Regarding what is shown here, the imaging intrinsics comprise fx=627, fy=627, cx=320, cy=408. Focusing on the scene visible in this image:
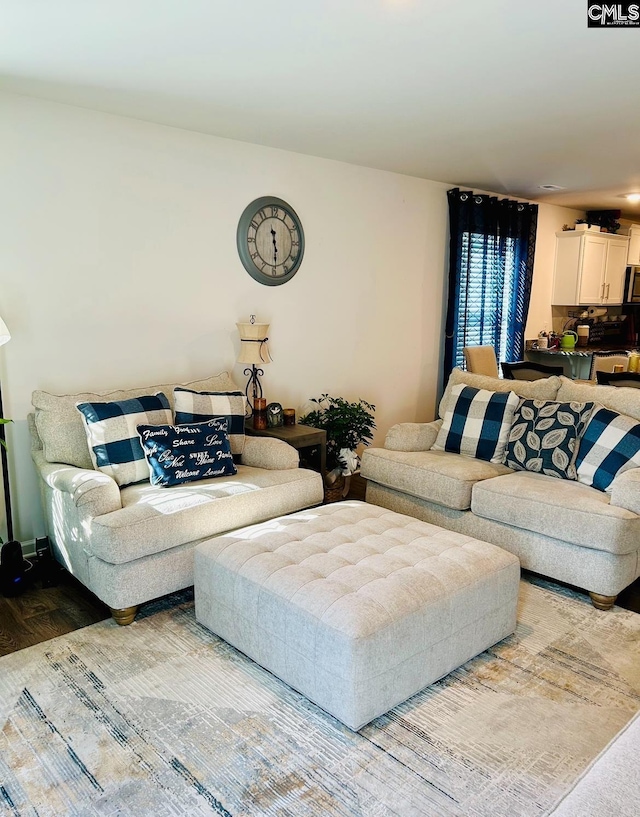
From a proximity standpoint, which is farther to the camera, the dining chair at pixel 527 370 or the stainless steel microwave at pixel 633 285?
the stainless steel microwave at pixel 633 285

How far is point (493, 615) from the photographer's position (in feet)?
8.27

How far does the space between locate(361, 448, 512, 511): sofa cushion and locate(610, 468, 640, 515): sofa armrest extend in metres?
0.73

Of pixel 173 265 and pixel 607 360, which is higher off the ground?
pixel 173 265

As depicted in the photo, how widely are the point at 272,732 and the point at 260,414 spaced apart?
234cm

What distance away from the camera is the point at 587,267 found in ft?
22.8

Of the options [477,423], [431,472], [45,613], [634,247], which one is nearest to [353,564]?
[431,472]

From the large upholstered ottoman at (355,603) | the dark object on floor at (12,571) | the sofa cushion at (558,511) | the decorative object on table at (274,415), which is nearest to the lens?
the large upholstered ottoman at (355,603)

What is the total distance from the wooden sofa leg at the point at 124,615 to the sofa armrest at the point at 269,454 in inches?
44.6

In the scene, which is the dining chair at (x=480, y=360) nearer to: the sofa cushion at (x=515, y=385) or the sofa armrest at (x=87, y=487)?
the sofa cushion at (x=515, y=385)

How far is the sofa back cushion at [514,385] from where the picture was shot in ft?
12.6

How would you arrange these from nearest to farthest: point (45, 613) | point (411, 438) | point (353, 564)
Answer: point (353, 564) → point (45, 613) → point (411, 438)

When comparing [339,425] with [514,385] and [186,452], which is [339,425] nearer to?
[514,385]

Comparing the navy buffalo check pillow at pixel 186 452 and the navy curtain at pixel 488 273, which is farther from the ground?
the navy curtain at pixel 488 273
